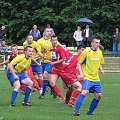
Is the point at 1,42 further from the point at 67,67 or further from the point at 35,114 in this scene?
the point at 35,114

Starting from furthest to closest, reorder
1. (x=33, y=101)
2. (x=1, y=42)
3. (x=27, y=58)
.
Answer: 1. (x=1, y=42)
2. (x=33, y=101)
3. (x=27, y=58)

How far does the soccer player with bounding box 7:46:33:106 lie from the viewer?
569 inches

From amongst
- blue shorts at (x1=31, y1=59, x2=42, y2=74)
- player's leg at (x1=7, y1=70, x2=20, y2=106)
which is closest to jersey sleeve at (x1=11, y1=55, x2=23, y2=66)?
player's leg at (x1=7, y1=70, x2=20, y2=106)

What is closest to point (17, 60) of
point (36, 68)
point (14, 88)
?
point (14, 88)

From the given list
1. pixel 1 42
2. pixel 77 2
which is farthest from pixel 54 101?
pixel 77 2

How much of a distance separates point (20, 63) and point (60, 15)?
2684 centimetres

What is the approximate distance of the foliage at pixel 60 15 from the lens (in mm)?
41109

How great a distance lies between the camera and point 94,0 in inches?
1635

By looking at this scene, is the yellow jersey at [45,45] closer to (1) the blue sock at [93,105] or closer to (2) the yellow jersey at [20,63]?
(2) the yellow jersey at [20,63]

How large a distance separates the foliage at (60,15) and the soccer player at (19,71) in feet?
85.1

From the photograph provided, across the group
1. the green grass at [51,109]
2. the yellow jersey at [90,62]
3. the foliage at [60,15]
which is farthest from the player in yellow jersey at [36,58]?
the foliage at [60,15]

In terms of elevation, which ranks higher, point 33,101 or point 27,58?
point 27,58

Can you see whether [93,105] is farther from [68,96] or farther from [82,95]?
[68,96]

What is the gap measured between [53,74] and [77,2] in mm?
26140
